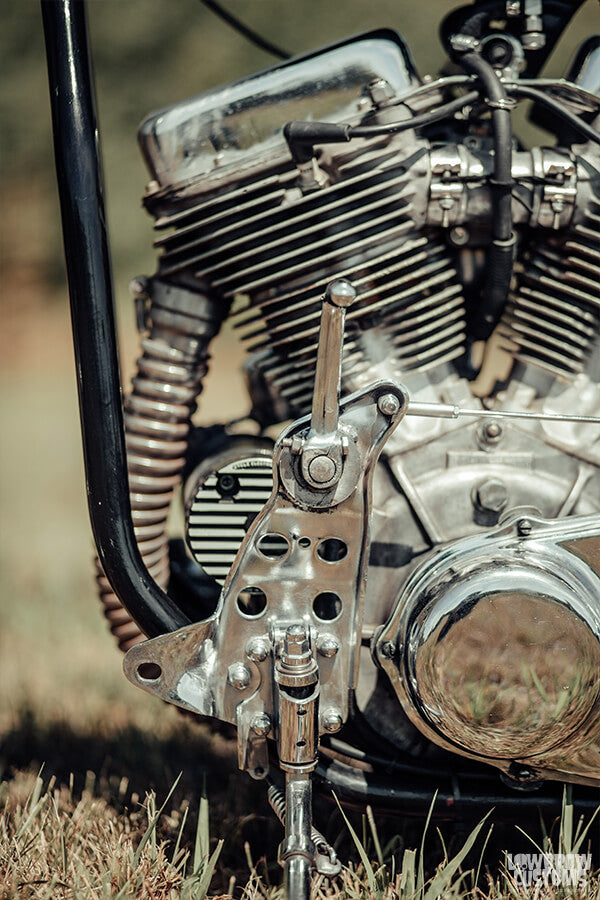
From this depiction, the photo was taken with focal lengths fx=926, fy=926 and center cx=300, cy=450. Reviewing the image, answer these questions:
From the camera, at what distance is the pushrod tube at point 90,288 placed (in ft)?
4.47

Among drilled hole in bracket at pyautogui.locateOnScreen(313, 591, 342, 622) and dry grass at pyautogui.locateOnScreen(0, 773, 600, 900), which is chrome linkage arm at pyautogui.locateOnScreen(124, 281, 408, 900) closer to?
drilled hole in bracket at pyautogui.locateOnScreen(313, 591, 342, 622)

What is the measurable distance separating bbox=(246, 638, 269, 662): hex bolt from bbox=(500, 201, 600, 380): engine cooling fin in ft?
2.12

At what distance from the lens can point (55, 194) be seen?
298 inches

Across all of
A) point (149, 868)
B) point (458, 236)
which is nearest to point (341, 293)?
point (458, 236)

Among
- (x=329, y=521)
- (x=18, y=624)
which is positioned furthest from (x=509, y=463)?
(x=18, y=624)

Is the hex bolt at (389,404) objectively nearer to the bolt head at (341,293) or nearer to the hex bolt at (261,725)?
the bolt head at (341,293)

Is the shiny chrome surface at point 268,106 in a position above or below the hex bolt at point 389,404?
above

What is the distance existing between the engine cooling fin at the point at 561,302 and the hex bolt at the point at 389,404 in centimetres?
35

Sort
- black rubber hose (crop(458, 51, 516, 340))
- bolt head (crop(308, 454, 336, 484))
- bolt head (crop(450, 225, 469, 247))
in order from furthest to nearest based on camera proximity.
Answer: bolt head (crop(450, 225, 469, 247)) < black rubber hose (crop(458, 51, 516, 340)) < bolt head (crop(308, 454, 336, 484))

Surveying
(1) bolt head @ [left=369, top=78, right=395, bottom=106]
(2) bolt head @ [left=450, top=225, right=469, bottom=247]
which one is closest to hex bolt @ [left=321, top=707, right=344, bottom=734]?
(2) bolt head @ [left=450, top=225, right=469, bottom=247]

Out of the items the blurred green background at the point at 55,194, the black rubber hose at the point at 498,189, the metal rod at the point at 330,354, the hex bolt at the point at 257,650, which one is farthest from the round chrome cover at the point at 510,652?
the blurred green background at the point at 55,194

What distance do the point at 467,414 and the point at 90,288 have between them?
59 centimetres

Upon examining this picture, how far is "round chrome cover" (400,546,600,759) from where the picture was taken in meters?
1.37

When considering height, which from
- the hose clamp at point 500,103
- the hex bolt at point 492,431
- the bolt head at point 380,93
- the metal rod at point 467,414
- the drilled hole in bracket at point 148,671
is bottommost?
the drilled hole in bracket at point 148,671
